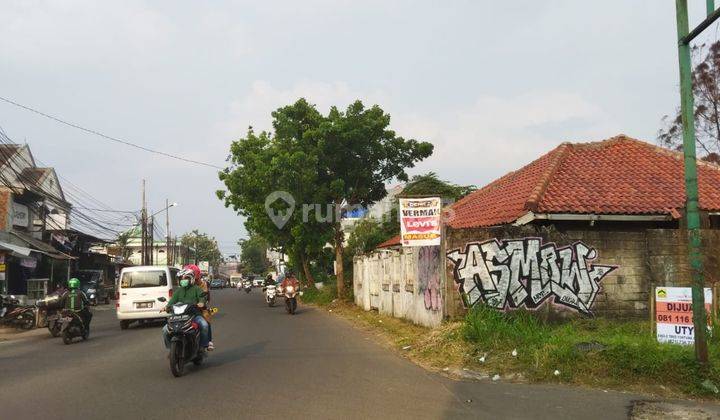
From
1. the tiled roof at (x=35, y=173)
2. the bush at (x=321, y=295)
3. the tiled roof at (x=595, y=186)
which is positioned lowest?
the bush at (x=321, y=295)

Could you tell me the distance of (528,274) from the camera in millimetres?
12719

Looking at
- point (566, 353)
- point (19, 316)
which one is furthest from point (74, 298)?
point (566, 353)

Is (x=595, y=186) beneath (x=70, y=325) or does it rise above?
above

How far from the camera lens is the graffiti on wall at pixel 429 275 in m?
13.8

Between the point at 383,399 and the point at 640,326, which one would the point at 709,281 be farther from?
the point at 383,399

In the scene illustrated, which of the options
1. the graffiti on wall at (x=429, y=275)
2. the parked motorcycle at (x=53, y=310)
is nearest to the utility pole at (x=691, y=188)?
the graffiti on wall at (x=429, y=275)

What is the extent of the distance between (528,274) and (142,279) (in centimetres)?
1100

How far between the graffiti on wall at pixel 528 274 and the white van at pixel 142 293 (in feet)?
29.7

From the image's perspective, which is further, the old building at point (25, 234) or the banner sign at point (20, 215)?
the banner sign at point (20, 215)

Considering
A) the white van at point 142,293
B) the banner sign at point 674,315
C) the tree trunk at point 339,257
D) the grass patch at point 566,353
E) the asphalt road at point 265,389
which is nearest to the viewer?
the asphalt road at point 265,389

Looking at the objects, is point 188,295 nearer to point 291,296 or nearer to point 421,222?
point 421,222

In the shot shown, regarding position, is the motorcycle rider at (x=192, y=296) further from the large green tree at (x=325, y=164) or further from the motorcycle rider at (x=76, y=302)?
the large green tree at (x=325, y=164)

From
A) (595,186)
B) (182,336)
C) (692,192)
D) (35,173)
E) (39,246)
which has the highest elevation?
(35,173)

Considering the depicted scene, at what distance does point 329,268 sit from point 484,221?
77.1 ft
